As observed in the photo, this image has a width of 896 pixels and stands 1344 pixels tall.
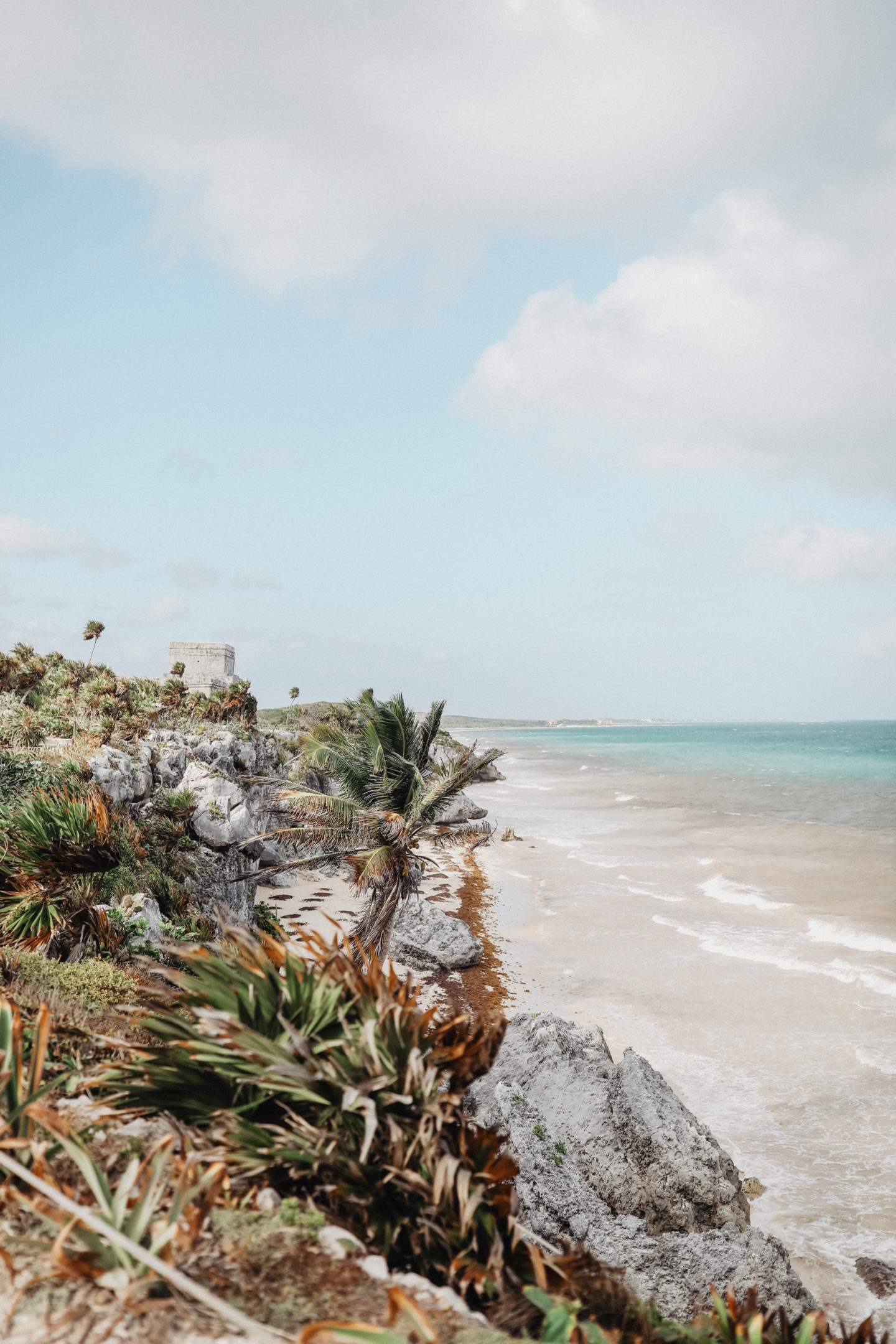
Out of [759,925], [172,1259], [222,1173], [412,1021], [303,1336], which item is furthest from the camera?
[759,925]

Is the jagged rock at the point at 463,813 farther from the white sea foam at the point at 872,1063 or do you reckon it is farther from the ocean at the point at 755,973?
the white sea foam at the point at 872,1063

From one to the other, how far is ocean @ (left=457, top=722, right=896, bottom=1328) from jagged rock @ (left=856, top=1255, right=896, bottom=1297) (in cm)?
10

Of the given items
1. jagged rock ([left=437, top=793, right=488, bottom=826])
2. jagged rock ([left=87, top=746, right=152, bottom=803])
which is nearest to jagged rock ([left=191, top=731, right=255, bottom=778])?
jagged rock ([left=87, top=746, right=152, bottom=803])

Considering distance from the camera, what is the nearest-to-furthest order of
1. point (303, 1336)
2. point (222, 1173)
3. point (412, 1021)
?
point (303, 1336), point (222, 1173), point (412, 1021)

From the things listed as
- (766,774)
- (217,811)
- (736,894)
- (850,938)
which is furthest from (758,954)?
(766,774)

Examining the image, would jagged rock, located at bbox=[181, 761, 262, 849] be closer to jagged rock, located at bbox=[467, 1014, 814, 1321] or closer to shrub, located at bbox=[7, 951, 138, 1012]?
jagged rock, located at bbox=[467, 1014, 814, 1321]

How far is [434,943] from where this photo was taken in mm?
17781

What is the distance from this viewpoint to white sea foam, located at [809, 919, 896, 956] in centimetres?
1830

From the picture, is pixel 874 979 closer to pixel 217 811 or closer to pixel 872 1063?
pixel 872 1063

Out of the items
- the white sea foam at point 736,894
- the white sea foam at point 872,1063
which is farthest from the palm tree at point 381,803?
the white sea foam at point 736,894

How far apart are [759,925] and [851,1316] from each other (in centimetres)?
1435

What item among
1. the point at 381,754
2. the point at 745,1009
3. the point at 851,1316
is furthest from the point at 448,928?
the point at 851,1316

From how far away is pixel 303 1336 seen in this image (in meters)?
2.10

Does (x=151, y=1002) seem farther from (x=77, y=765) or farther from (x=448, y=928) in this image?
(x=448, y=928)
